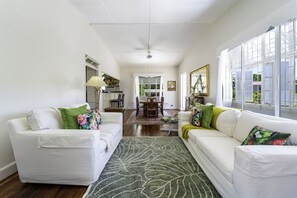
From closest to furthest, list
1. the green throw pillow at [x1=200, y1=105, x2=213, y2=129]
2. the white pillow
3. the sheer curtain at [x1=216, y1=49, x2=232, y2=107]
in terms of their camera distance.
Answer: the white pillow → the green throw pillow at [x1=200, y1=105, x2=213, y2=129] → the sheer curtain at [x1=216, y1=49, x2=232, y2=107]

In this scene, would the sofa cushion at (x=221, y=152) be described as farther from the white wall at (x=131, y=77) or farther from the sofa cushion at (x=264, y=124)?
the white wall at (x=131, y=77)

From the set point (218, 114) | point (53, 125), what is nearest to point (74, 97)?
point (53, 125)

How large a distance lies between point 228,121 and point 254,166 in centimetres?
143

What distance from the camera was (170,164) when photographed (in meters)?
2.31

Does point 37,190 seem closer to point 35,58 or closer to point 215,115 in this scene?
point 35,58

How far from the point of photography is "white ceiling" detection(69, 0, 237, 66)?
3.23 meters

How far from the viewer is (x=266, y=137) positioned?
1.53 m

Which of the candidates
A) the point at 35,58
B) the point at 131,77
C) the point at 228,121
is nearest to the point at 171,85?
the point at 131,77

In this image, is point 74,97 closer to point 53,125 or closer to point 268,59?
point 53,125

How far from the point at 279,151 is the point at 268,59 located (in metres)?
1.88

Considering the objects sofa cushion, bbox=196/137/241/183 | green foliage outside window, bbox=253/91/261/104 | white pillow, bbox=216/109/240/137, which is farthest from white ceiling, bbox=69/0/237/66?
sofa cushion, bbox=196/137/241/183

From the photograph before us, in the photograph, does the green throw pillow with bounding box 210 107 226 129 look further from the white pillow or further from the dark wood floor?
the dark wood floor

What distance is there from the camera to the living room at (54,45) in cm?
196

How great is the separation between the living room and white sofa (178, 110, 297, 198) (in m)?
0.87
